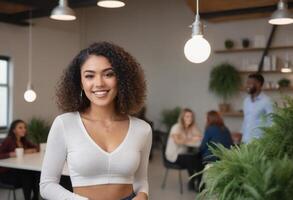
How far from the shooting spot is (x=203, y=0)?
714 cm

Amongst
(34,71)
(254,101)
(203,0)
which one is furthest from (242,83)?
(34,71)

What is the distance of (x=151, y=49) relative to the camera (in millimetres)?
9969

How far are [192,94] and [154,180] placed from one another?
2779 millimetres

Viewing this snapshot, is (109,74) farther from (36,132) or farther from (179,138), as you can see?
(36,132)

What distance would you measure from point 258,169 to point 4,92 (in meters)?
8.30

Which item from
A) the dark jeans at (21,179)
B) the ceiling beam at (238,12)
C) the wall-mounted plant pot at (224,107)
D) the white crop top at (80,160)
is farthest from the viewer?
the wall-mounted plant pot at (224,107)

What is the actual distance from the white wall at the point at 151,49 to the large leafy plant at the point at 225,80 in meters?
0.24

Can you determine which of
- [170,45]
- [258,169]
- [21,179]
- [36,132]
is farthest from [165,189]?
[258,169]

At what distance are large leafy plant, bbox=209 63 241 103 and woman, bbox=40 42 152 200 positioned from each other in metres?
6.74

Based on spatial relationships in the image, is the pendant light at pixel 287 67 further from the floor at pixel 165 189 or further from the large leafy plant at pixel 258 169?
the large leafy plant at pixel 258 169

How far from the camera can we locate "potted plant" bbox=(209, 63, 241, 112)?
8.58 m

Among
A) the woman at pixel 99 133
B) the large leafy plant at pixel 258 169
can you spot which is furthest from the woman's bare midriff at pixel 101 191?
the large leafy plant at pixel 258 169

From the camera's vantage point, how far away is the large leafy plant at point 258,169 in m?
1.12

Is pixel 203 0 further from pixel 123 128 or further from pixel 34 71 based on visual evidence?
pixel 123 128
